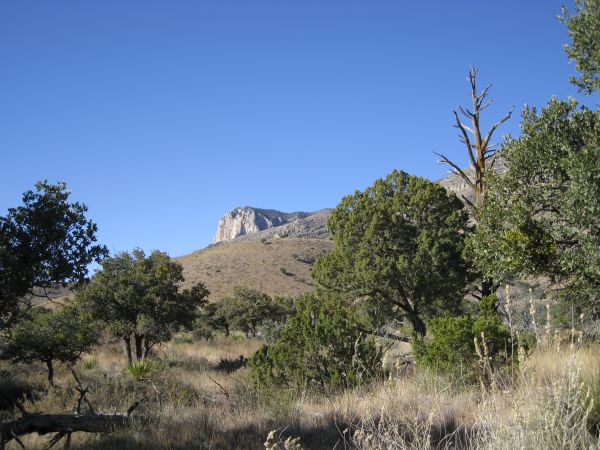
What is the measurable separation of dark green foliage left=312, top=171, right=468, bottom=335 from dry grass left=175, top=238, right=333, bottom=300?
3519 centimetres

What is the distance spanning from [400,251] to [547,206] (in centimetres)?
947

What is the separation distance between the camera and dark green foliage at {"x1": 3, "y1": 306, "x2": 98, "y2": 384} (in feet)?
56.2

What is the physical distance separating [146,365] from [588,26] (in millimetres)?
12997

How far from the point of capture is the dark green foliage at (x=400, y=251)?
18.8m

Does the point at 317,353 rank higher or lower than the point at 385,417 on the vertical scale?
higher

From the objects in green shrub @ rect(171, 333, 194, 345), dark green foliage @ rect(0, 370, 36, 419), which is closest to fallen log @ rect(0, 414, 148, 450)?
dark green foliage @ rect(0, 370, 36, 419)

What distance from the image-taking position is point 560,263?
1010 cm

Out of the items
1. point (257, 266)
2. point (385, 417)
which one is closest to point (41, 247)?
point (385, 417)

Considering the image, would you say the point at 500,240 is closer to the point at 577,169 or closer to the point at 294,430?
the point at 577,169

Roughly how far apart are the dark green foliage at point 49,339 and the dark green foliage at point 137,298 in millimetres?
2130

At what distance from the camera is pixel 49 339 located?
17.3m

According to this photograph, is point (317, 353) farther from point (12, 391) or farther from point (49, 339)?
point (49, 339)

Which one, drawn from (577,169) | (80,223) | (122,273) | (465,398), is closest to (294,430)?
(465,398)

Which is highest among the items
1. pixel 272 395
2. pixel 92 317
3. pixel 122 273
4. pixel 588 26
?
pixel 588 26
